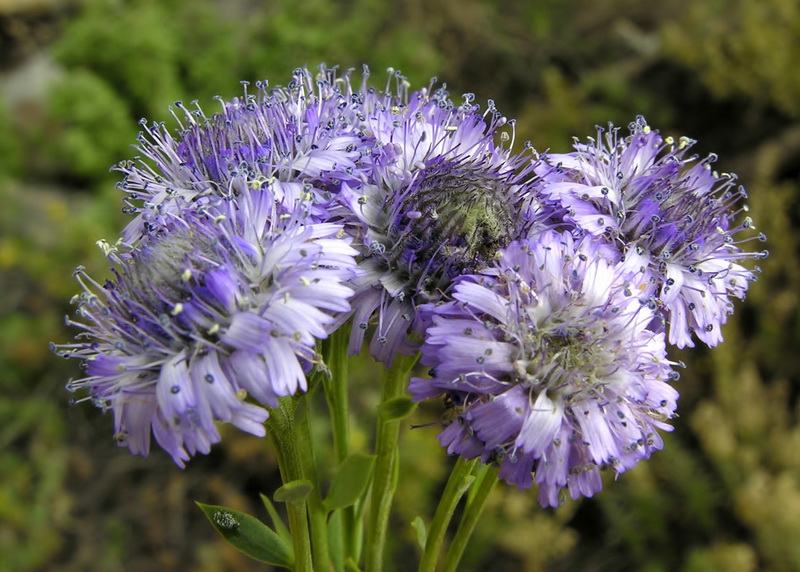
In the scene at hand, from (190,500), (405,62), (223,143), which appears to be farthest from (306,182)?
(405,62)

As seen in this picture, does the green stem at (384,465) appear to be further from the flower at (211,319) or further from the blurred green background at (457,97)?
the blurred green background at (457,97)

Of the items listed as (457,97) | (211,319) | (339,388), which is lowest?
(339,388)

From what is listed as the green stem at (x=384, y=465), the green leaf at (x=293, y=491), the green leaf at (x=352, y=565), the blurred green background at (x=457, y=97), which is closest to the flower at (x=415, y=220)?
the green stem at (x=384, y=465)

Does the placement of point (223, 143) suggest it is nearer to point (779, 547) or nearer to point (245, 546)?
point (245, 546)

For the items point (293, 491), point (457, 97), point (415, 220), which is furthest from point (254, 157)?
point (457, 97)

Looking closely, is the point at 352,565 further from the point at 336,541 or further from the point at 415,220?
the point at 415,220
